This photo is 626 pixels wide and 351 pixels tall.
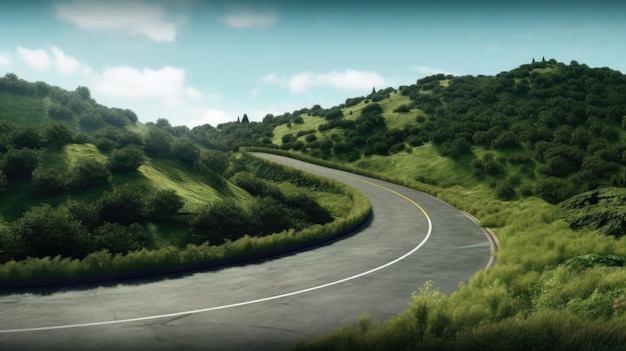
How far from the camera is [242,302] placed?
46.8ft

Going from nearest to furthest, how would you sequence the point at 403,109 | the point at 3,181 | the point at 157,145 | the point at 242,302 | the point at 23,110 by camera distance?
1. the point at 242,302
2. the point at 3,181
3. the point at 157,145
4. the point at 23,110
5. the point at 403,109

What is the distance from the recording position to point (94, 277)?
656 inches

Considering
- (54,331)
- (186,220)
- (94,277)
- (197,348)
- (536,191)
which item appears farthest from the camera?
(536,191)

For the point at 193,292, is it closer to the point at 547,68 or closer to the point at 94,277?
the point at 94,277

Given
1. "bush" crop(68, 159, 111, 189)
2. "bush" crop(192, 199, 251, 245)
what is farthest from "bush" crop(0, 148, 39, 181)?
"bush" crop(192, 199, 251, 245)

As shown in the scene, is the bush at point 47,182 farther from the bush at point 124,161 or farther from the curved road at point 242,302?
the curved road at point 242,302

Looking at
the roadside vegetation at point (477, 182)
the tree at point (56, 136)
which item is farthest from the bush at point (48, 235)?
the tree at point (56, 136)

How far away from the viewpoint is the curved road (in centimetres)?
1116

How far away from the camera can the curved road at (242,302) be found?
11156 mm

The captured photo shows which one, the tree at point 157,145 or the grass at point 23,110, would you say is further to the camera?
the grass at point 23,110

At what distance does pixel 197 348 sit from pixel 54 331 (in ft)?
13.2

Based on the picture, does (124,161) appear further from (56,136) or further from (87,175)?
(56,136)

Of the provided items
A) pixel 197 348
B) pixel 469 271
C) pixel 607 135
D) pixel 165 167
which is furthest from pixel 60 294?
pixel 607 135

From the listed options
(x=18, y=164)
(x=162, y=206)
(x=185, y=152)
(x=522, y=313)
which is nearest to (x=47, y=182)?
(x=18, y=164)
